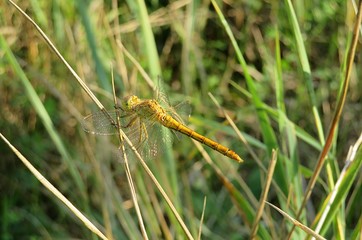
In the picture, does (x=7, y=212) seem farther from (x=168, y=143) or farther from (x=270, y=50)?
(x=270, y=50)

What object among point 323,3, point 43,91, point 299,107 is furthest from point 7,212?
point 323,3

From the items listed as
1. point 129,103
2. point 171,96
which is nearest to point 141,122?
point 129,103

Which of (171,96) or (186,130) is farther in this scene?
(171,96)

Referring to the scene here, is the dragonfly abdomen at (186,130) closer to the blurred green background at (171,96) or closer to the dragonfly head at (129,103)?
the dragonfly head at (129,103)

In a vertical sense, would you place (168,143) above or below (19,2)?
below

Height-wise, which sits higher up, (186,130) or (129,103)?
(129,103)

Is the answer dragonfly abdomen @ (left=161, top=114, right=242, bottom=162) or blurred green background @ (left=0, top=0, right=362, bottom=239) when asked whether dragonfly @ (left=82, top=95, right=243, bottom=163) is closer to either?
dragonfly abdomen @ (left=161, top=114, right=242, bottom=162)

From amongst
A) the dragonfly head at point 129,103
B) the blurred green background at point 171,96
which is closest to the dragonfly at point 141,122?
the dragonfly head at point 129,103

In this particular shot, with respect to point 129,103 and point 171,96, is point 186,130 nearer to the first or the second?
point 129,103
